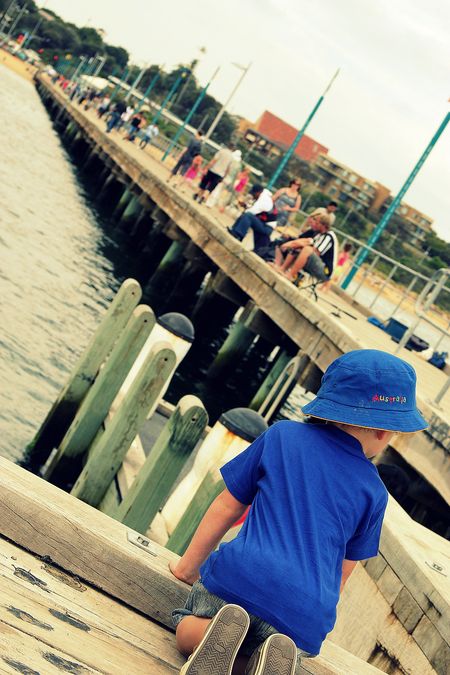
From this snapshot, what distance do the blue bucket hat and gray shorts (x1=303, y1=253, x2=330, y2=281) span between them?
9713 mm

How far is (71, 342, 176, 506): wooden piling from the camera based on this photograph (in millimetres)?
5188

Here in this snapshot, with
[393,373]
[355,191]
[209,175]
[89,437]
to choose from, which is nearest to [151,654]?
[393,373]

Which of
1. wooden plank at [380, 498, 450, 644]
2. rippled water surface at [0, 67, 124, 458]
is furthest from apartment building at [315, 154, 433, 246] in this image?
wooden plank at [380, 498, 450, 644]

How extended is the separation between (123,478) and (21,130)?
34268 millimetres

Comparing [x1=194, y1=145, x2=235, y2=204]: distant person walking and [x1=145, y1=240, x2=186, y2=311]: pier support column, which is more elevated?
[x1=194, y1=145, x2=235, y2=204]: distant person walking

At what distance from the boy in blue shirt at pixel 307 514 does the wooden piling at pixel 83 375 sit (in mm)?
4219

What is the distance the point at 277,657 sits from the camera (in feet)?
6.60

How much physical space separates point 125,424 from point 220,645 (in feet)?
11.2

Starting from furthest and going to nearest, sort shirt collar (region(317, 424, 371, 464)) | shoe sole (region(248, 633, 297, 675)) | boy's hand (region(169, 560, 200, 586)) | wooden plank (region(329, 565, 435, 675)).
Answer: wooden plank (region(329, 565, 435, 675)) → boy's hand (region(169, 560, 200, 586)) → shirt collar (region(317, 424, 371, 464)) → shoe sole (region(248, 633, 297, 675))

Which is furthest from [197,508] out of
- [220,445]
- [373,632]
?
[373,632]

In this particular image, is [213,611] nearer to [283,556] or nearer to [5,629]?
[283,556]

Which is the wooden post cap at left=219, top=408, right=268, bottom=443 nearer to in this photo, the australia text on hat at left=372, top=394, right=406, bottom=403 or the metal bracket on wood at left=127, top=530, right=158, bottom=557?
the metal bracket on wood at left=127, top=530, right=158, bottom=557

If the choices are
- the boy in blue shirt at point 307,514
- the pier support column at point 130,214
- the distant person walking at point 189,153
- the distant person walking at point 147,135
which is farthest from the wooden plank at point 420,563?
the distant person walking at point 147,135

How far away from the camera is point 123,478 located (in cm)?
557
